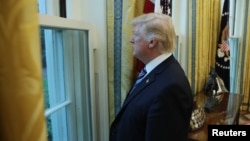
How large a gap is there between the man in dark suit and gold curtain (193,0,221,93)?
1.62m

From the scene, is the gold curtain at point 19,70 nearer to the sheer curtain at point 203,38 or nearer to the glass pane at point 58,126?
the glass pane at point 58,126

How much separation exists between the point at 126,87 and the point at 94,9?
538mm

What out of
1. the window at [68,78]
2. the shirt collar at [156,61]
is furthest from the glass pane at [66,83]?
the shirt collar at [156,61]

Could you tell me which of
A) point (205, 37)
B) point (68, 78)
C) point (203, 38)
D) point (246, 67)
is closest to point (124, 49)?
point (68, 78)

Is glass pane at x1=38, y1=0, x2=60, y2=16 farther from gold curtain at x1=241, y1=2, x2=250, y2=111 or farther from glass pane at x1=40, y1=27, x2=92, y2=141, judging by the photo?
gold curtain at x1=241, y1=2, x2=250, y2=111

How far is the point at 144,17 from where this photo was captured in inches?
51.8

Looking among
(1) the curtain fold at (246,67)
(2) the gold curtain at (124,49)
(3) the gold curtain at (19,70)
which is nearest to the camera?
(3) the gold curtain at (19,70)

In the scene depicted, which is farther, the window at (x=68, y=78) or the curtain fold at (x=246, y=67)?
the curtain fold at (x=246, y=67)

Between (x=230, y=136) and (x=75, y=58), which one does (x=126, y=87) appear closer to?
(x=75, y=58)

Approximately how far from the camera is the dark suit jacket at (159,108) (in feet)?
3.74

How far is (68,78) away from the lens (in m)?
1.39

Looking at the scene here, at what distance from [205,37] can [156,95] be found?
2265 millimetres

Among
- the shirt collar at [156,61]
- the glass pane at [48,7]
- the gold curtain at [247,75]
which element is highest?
the glass pane at [48,7]

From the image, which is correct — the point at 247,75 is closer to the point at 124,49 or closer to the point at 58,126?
the point at 124,49
